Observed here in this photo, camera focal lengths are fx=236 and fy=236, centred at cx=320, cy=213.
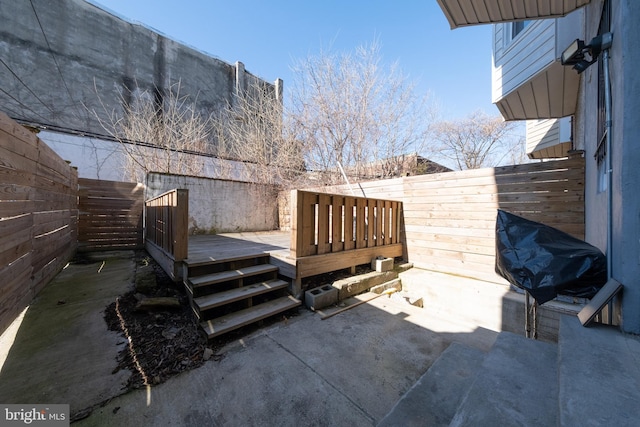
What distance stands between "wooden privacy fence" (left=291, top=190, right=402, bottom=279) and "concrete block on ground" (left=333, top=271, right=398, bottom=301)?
0.76ft

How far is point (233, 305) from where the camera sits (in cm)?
267

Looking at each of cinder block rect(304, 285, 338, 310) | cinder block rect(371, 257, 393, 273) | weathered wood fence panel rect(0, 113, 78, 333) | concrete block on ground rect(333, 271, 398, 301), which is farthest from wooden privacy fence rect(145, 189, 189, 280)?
cinder block rect(371, 257, 393, 273)

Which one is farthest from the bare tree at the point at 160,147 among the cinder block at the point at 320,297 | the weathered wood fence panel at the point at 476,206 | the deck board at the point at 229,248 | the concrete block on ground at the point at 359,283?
the concrete block on ground at the point at 359,283

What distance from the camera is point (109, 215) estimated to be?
5.63 metres

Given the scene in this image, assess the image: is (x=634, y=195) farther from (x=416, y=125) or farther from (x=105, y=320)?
(x=416, y=125)

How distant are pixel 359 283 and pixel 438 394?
6.64 ft

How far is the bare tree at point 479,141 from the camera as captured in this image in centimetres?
1195

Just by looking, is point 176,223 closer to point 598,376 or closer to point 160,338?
point 160,338

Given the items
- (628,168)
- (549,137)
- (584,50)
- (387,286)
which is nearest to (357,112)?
(549,137)

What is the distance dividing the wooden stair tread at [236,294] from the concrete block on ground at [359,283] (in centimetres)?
77

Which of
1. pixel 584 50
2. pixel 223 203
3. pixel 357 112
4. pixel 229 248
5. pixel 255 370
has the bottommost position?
pixel 255 370

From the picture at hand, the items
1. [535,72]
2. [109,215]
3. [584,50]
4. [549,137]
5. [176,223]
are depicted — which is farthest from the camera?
[549,137]

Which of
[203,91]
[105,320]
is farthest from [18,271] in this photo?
[203,91]

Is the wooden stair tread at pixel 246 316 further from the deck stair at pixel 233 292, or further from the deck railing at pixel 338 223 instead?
the deck railing at pixel 338 223
